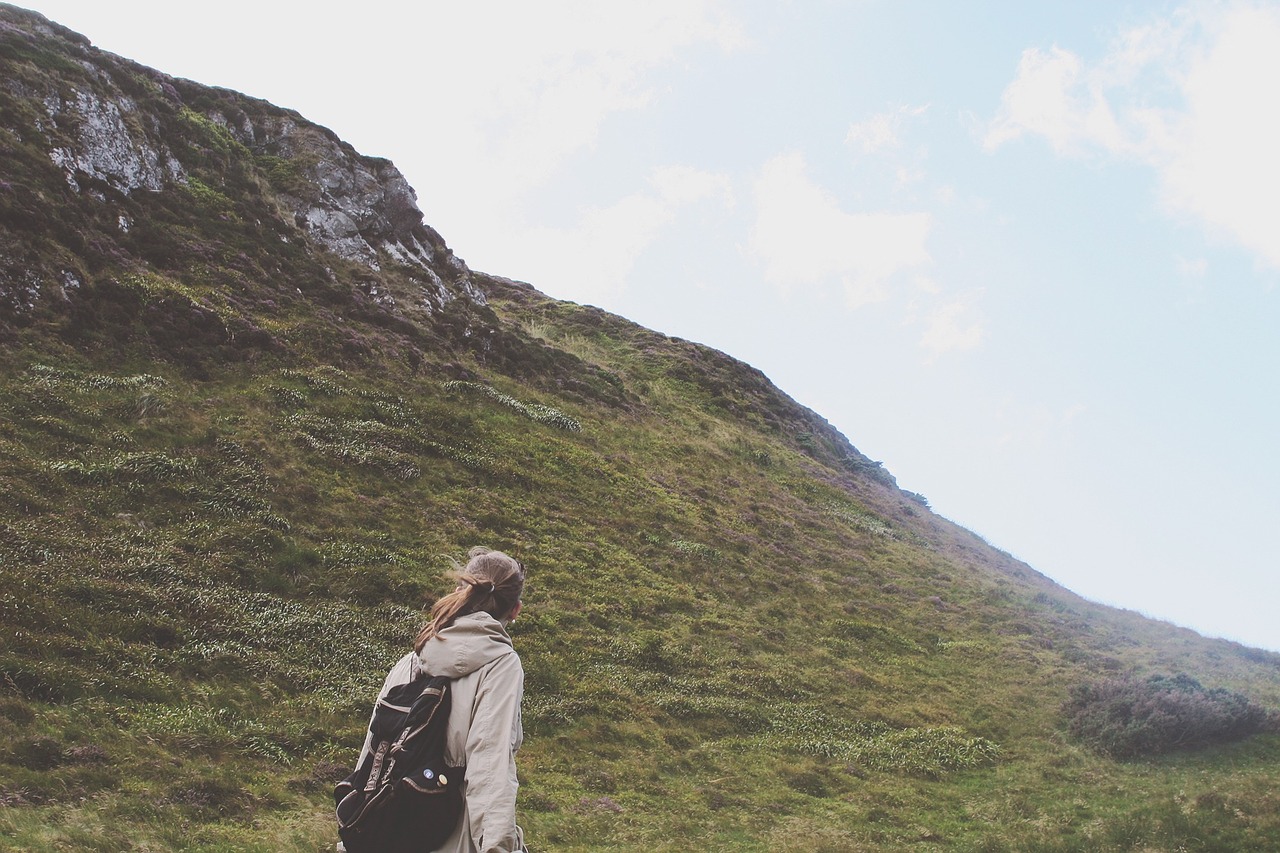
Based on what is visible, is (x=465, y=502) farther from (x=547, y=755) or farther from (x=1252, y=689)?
(x=1252, y=689)

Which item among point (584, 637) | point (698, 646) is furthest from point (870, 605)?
point (584, 637)

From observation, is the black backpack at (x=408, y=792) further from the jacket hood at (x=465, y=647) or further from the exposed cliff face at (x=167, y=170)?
the exposed cliff face at (x=167, y=170)

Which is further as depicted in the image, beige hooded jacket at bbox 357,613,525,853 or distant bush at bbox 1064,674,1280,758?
distant bush at bbox 1064,674,1280,758

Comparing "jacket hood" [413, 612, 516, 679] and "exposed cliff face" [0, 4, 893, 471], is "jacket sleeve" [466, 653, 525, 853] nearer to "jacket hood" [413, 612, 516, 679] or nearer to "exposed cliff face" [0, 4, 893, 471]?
"jacket hood" [413, 612, 516, 679]

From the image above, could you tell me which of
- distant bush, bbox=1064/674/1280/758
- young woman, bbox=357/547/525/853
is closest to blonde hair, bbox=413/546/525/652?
young woman, bbox=357/547/525/853

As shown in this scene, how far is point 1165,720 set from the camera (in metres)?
17.5

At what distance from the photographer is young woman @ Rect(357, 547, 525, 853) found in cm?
385

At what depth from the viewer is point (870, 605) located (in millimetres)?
26875

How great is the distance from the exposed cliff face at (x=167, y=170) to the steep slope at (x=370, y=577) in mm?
178

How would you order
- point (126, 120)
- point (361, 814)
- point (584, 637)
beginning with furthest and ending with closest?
point (126, 120), point (584, 637), point (361, 814)

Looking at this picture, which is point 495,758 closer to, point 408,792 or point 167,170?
point 408,792

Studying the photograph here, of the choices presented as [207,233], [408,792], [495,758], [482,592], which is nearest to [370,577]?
[482,592]

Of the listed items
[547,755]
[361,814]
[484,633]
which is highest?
[484,633]

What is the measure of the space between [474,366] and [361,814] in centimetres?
3063
